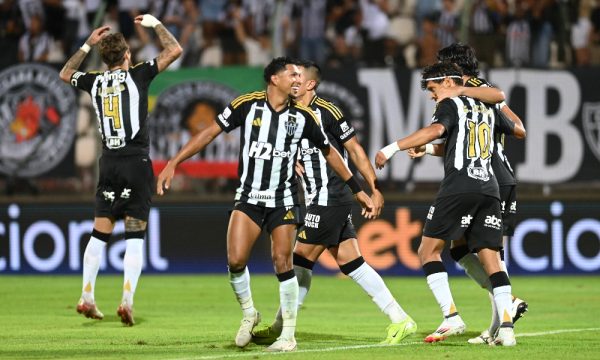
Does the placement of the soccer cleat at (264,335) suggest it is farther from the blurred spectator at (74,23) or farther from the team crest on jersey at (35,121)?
the blurred spectator at (74,23)

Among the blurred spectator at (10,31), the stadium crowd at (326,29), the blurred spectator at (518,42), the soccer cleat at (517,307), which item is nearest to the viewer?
the soccer cleat at (517,307)

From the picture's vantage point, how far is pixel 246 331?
9445mm

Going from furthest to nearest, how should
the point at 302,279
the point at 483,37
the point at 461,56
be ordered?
the point at 483,37 → the point at 302,279 → the point at 461,56

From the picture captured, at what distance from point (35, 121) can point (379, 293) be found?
915cm

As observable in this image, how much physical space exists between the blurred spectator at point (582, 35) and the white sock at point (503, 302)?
8452mm

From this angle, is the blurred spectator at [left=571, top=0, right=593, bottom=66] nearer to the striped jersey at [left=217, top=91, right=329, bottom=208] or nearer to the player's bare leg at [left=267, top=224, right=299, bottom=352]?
the striped jersey at [left=217, top=91, right=329, bottom=208]

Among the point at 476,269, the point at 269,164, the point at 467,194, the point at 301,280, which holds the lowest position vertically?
the point at 301,280

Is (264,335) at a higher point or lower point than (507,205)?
lower

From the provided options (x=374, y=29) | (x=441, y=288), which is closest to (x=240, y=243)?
(x=441, y=288)

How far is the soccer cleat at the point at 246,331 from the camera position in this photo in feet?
30.8

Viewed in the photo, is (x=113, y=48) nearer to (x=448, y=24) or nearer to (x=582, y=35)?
(x=448, y=24)

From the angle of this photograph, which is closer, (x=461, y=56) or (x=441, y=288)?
(x=441, y=288)

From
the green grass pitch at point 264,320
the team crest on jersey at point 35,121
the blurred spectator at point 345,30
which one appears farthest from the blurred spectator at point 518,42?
the team crest on jersey at point 35,121

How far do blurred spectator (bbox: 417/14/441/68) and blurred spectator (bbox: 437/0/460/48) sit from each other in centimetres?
8
